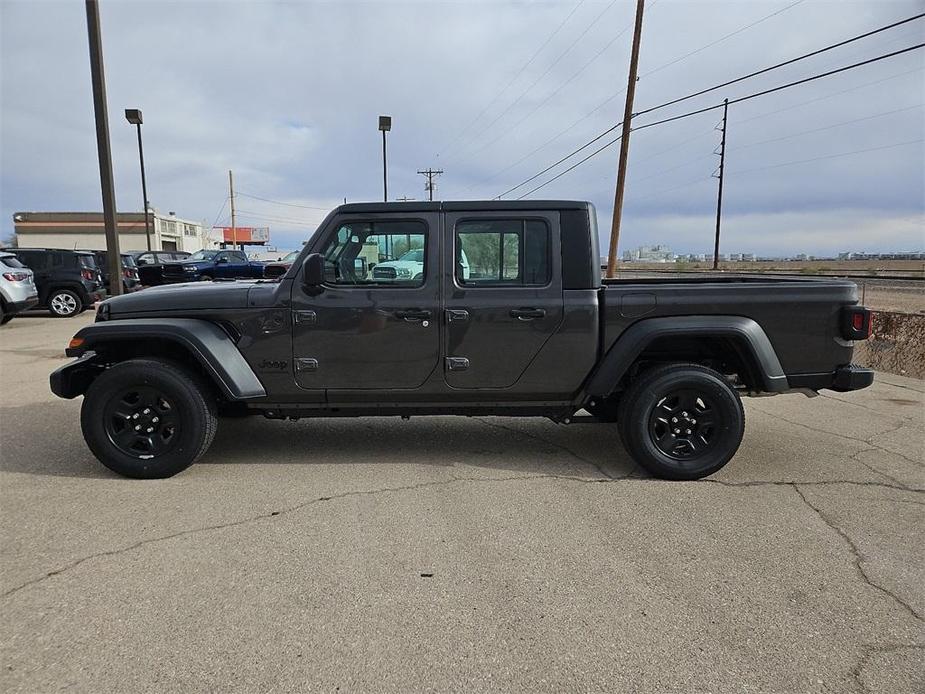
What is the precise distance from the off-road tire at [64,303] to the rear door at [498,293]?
1400 centimetres

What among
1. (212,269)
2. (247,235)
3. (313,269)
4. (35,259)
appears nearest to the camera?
(313,269)

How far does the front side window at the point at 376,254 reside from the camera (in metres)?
4.15

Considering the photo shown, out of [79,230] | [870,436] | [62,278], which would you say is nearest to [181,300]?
[870,436]

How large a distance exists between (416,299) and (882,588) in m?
3.03

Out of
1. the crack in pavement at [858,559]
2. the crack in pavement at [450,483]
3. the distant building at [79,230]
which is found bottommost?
the crack in pavement at [858,559]

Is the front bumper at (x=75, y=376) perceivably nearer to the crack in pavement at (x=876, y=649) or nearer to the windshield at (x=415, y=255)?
the windshield at (x=415, y=255)

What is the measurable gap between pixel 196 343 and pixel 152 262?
851 inches

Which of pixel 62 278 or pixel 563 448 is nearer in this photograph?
Answer: pixel 563 448

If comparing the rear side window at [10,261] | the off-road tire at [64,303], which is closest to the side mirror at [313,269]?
the rear side window at [10,261]

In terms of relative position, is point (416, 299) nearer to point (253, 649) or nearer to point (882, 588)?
point (253, 649)

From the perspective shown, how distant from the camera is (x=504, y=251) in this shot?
4.21 metres

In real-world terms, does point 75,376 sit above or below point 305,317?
below

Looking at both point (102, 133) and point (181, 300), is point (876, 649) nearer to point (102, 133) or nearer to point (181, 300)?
point (181, 300)

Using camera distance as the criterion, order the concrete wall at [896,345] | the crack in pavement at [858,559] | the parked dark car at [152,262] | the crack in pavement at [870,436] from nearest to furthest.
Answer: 1. the crack in pavement at [858,559]
2. the crack in pavement at [870,436]
3. the concrete wall at [896,345]
4. the parked dark car at [152,262]
